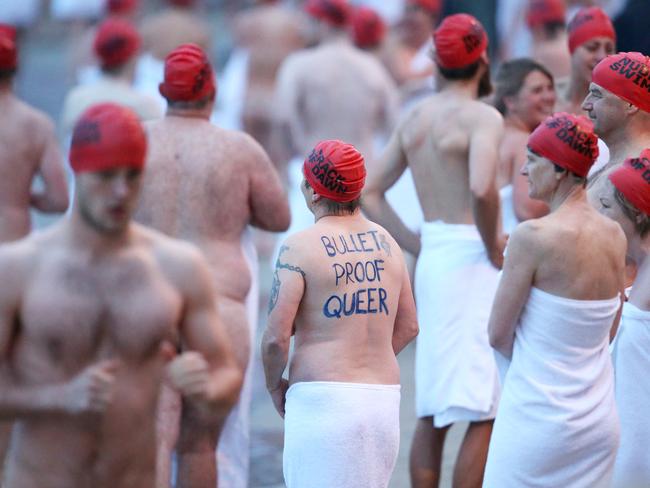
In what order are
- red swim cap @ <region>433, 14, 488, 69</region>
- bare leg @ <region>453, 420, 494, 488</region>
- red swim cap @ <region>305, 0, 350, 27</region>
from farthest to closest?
red swim cap @ <region>305, 0, 350, 27</region>, red swim cap @ <region>433, 14, 488, 69</region>, bare leg @ <region>453, 420, 494, 488</region>

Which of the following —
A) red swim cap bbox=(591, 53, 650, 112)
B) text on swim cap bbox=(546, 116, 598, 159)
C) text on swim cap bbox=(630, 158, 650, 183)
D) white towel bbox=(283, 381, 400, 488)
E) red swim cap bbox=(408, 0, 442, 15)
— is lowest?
white towel bbox=(283, 381, 400, 488)

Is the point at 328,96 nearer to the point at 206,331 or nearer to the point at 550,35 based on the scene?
Answer: the point at 550,35

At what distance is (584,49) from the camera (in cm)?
750

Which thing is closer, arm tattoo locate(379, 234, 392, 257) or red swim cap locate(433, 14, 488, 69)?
arm tattoo locate(379, 234, 392, 257)

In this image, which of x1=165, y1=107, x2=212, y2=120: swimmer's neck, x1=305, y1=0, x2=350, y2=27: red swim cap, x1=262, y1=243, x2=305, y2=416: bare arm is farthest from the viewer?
x1=305, y1=0, x2=350, y2=27: red swim cap

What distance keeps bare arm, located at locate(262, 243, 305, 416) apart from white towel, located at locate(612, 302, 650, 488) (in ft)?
4.78

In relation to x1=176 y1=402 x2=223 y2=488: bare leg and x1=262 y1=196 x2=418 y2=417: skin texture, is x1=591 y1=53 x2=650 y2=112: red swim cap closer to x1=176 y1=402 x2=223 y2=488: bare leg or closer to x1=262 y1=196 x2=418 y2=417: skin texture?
x1=262 y1=196 x2=418 y2=417: skin texture

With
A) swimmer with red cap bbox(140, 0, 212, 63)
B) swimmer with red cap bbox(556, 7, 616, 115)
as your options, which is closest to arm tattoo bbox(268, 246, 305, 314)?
swimmer with red cap bbox(556, 7, 616, 115)

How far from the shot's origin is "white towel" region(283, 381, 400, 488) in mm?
4941

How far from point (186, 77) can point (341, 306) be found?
167 centimetres

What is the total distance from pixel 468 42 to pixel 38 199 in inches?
A: 98.9

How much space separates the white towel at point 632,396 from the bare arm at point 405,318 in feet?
2.98

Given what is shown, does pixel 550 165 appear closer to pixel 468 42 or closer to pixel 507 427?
pixel 507 427

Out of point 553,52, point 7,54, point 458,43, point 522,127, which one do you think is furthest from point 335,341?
point 553,52
